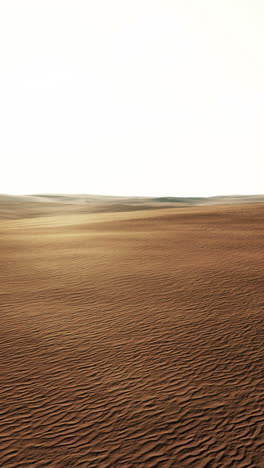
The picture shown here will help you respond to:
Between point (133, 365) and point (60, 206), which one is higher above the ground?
point (60, 206)

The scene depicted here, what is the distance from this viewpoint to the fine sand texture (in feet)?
14.5

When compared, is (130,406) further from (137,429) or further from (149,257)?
(149,257)

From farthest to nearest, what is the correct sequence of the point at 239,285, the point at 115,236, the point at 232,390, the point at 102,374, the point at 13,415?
the point at 115,236 < the point at 239,285 < the point at 102,374 < the point at 232,390 < the point at 13,415

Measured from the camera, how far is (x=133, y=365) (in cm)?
625

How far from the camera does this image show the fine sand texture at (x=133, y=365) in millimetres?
4426

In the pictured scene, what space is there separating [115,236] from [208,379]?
14625 mm

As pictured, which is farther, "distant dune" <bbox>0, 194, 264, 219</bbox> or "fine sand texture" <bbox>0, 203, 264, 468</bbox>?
"distant dune" <bbox>0, 194, 264, 219</bbox>

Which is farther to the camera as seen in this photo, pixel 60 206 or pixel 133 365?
pixel 60 206

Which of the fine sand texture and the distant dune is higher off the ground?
the distant dune

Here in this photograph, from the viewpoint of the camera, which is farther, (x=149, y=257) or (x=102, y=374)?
(x=149, y=257)

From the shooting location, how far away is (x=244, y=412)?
495 centimetres

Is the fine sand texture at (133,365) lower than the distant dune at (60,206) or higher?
lower

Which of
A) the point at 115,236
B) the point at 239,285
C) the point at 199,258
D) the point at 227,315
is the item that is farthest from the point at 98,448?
the point at 115,236

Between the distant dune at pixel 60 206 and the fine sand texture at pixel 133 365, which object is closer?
the fine sand texture at pixel 133 365
